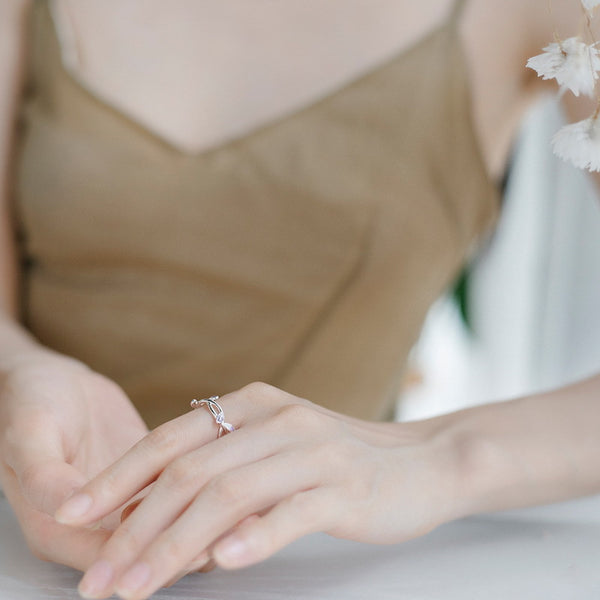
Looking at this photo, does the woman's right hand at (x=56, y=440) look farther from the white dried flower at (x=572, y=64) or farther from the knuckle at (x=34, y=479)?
the white dried flower at (x=572, y=64)

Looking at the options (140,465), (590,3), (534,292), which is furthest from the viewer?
(534,292)

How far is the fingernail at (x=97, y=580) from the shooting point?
0.36 metres

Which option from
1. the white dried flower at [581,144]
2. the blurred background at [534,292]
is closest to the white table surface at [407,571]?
the white dried flower at [581,144]

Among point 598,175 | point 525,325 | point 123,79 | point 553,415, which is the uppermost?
point 525,325

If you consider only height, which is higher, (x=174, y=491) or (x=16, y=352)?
(x=16, y=352)

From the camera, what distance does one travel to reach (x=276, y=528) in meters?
0.38

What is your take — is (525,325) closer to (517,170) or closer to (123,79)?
(517,170)

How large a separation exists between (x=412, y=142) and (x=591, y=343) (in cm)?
91

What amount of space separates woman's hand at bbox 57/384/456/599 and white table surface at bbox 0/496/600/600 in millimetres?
26

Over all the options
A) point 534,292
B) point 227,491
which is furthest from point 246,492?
point 534,292

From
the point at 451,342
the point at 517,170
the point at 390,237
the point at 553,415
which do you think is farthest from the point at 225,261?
the point at 451,342

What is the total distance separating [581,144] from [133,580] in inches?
11.2

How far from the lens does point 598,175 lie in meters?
0.87

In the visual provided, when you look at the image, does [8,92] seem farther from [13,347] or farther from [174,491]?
[174,491]
